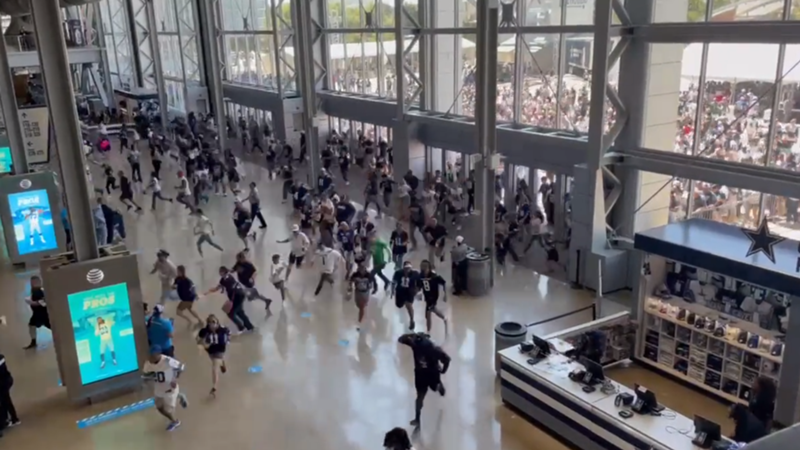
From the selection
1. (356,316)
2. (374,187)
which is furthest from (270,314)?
(374,187)

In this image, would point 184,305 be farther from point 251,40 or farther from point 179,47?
point 179,47

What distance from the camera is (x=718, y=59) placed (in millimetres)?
12344

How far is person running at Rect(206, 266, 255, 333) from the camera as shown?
1131 centimetres

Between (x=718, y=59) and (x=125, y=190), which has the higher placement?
(x=718, y=59)

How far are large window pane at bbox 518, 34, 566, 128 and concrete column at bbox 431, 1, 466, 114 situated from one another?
10.5ft

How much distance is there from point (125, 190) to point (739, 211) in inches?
623

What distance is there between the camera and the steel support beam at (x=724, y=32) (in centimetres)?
1074

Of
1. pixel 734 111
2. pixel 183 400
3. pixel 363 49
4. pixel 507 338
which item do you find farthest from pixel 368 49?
pixel 183 400

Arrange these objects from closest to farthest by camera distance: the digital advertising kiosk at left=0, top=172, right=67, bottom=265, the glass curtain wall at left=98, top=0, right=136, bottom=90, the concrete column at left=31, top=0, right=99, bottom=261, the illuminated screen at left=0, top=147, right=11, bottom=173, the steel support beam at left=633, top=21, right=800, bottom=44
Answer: the concrete column at left=31, top=0, right=99, bottom=261, the steel support beam at left=633, top=21, right=800, bottom=44, the digital advertising kiosk at left=0, top=172, right=67, bottom=265, the illuminated screen at left=0, top=147, right=11, bottom=173, the glass curtain wall at left=98, top=0, right=136, bottom=90

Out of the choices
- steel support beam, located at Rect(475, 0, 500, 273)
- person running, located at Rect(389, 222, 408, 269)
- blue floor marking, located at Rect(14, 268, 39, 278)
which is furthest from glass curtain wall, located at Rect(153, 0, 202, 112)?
steel support beam, located at Rect(475, 0, 500, 273)

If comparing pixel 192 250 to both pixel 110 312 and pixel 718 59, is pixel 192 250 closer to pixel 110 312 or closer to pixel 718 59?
pixel 110 312

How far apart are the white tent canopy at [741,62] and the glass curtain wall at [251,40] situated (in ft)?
64.0

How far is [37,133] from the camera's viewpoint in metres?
21.7

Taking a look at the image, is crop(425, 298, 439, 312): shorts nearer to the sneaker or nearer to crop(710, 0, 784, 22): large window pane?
the sneaker
